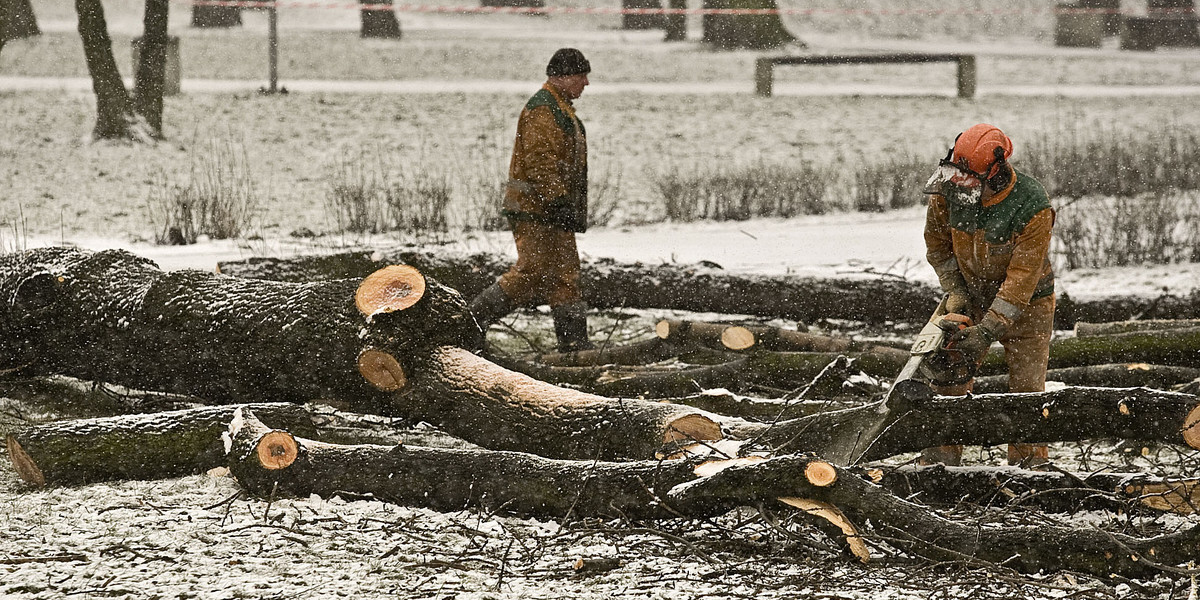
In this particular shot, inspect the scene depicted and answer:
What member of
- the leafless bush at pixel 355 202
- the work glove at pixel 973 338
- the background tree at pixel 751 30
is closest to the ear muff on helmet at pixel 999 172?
the work glove at pixel 973 338

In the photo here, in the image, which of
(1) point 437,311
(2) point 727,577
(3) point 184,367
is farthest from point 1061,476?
(3) point 184,367

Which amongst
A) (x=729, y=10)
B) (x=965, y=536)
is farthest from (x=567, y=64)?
(x=729, y=10)

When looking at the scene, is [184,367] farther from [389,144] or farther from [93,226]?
[389,144]

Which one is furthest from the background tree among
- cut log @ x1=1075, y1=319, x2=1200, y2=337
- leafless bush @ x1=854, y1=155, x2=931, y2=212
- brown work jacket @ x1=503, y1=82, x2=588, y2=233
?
cut log @ x1=1075, y1=319, x2=1200, y2=337

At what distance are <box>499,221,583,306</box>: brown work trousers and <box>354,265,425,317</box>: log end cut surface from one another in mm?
1400

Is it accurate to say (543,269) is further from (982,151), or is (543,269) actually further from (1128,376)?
(1128,376)

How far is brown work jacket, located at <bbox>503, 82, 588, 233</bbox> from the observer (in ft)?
19.4

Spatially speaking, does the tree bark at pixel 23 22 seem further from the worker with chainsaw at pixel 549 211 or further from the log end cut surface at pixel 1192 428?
the log end cut surface at pixel 1192 428

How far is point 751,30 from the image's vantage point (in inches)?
702

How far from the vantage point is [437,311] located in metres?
4.51

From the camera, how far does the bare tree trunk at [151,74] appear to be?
11914mm

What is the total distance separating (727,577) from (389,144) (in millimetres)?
9263

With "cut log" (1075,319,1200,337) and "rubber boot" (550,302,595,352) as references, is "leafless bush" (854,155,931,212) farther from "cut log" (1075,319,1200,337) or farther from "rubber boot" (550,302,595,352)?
"rubber boot" (550,302,595,352)

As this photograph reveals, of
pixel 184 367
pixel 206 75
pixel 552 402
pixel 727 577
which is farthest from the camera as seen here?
pixel 206 75
